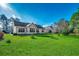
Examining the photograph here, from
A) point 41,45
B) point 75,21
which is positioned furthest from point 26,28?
point 75,21

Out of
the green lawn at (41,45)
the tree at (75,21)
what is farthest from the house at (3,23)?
the tree at (75,21)

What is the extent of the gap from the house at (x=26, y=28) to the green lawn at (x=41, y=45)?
0.06 meters

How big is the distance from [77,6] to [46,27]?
0.41 meters

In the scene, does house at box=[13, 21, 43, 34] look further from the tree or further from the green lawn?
the tree

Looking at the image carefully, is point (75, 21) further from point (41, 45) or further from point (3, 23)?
point (3, 23)

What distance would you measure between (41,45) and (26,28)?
0.82 ft

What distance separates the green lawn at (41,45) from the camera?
391cm

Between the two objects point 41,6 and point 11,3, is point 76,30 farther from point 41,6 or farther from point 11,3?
point 11,3

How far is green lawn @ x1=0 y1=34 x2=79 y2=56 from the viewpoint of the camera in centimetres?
391

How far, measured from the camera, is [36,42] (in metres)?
3.95

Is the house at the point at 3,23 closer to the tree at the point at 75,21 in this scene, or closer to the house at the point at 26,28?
the house at the point at 26,28

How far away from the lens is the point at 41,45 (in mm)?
3936

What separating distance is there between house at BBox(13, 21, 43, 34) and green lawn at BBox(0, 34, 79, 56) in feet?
0.18

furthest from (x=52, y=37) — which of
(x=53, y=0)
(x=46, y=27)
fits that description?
(x=53, y=0)
